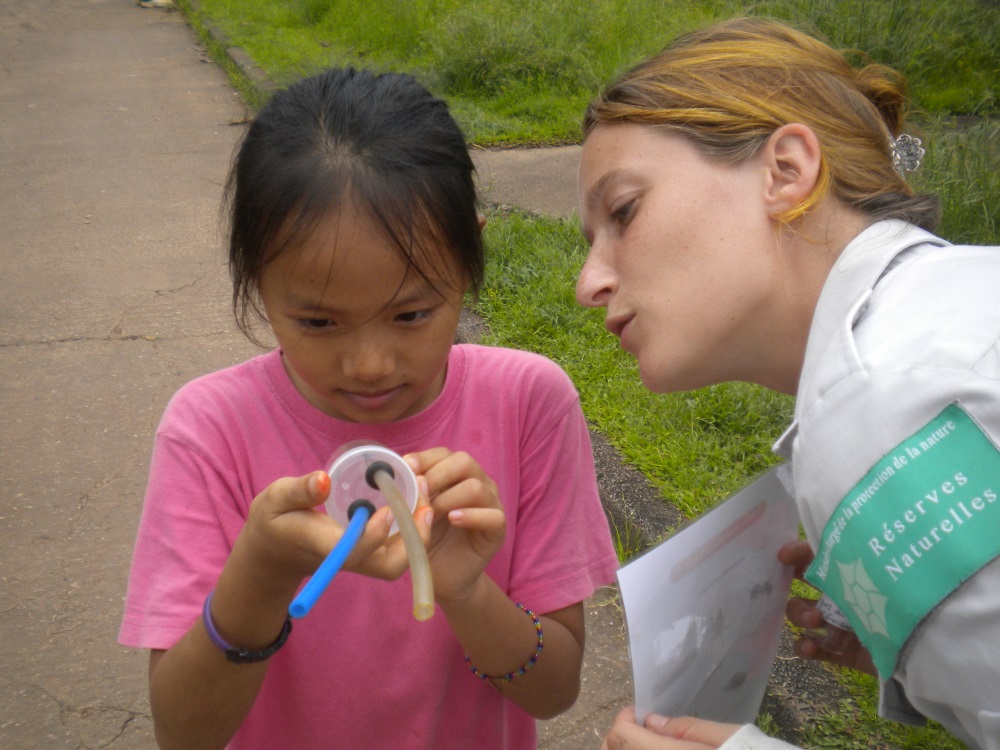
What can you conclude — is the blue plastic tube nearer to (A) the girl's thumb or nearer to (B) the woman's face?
(A) the girl's thumb

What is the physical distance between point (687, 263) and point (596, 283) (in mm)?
156

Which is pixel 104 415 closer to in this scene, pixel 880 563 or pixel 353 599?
pixel 353 599

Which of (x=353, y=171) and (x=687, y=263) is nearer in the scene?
(x=353, y=171)

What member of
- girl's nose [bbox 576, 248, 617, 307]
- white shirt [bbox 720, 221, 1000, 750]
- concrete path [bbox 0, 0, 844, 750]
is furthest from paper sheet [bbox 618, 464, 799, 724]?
concrete path [bbox 0, 0, 844, 750]

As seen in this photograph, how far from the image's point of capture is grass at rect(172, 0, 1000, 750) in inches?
110

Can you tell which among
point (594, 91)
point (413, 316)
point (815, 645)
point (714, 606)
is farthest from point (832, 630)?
point (594, 91)

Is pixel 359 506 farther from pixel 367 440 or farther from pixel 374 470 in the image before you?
pixel 367 440

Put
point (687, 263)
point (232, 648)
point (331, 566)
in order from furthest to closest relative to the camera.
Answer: point (687, 263), point (232, 648), point (331, 566)

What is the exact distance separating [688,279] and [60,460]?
8.19ft

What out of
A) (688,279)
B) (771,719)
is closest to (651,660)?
(688,279)

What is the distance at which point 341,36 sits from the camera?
7.38 metres

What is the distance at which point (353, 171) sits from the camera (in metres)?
1.20

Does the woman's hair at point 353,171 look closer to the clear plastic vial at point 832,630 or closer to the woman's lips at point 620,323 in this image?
the woman's lips at point 620,323

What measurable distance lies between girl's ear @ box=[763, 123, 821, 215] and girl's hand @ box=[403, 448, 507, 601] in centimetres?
59
